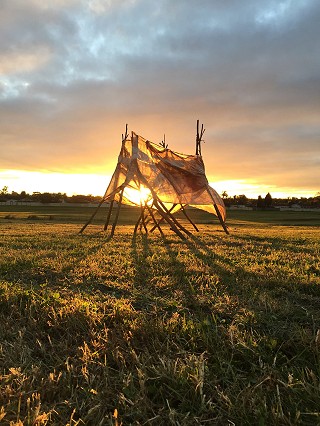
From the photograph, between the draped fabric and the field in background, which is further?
the field in background

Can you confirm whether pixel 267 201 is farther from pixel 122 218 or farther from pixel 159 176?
pixel 159 176

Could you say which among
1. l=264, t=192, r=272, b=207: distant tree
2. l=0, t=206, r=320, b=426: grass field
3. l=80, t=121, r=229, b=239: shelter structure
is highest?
l=264, t=192, r=272, b=207: distant tree

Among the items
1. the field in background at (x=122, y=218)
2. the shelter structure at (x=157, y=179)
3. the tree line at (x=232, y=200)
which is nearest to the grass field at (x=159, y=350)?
the shelter structure at (x=157, y=179)

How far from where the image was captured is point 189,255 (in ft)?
26.9

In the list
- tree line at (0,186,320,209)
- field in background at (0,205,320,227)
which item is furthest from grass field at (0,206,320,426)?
tree line at (0,186,320,209)

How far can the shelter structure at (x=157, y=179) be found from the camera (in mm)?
12953

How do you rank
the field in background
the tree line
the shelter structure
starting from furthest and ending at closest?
the tree line < the field in background < the shelter structure

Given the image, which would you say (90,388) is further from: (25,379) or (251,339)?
(251,339)

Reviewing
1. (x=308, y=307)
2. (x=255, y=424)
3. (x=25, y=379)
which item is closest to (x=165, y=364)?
(x=255, y=424)

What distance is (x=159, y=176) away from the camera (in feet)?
43.0

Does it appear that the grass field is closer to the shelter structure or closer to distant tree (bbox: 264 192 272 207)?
the shelter structure

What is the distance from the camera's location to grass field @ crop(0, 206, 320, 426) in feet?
7.00

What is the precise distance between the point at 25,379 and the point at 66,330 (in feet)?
2.94

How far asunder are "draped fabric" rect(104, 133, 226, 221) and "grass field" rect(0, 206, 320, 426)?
7557 mm
